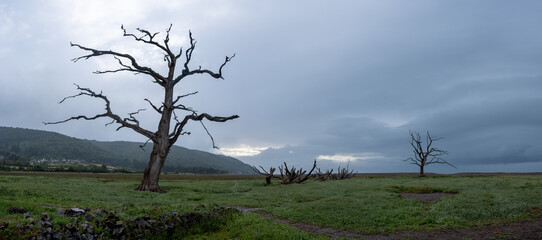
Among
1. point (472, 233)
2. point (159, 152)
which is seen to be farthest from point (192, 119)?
point (472, 233)

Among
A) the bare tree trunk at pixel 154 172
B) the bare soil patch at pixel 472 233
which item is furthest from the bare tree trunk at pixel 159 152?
the bare soil patch at pixel 472 233

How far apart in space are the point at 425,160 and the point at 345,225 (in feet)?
180

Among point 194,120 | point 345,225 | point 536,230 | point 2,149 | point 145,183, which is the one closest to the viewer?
point 536,230

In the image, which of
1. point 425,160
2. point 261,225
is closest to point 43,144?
point 425,160

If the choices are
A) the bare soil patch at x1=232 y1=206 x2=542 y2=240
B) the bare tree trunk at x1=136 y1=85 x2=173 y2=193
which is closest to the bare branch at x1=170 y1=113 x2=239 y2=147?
the bare tree trunk at x1=136 y1=85 x2=173 y2=193

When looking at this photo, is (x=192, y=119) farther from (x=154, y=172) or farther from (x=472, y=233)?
(x=472, y=233)

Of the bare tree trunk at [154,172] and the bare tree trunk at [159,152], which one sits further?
the bare tree trunk at [159,152]

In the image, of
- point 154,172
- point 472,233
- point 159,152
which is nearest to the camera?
point 472,233

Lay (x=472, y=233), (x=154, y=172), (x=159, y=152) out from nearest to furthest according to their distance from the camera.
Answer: (x=472, y=233), (x=154, y=172), (x=159, y=152)

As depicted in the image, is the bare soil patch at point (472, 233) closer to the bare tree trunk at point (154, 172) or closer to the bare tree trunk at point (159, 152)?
the bare tree trunk at point (154, 172)

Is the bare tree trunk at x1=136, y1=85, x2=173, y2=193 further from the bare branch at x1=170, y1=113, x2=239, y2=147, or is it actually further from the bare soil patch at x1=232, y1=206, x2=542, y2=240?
the bare soil patch at x1=232, y1=206, x2=542, y2=240

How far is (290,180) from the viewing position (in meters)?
46.7

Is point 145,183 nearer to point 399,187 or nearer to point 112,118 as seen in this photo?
point 112,118

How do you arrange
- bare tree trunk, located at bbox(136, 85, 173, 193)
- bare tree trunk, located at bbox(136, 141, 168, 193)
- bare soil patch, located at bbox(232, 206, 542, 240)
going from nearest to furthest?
1. bare soil patch, located at bbox(232, 206, 542, 240)
2. bare tree trunk, located at bbox(136, 141, 168, 193)
3. bare tree trunk, located at bbox(136, 85, 173, 193)
